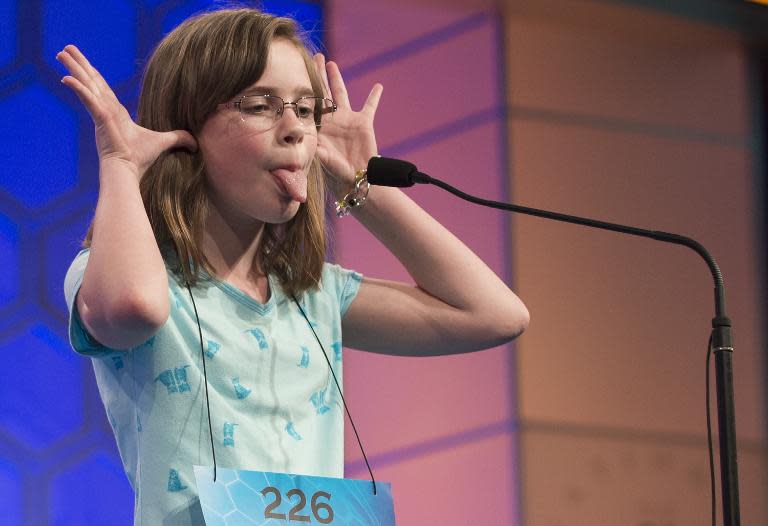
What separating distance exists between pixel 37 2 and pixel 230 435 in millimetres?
1441

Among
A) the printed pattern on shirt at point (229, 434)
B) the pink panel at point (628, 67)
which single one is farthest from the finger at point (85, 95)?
the pink panel at point (628, 67)

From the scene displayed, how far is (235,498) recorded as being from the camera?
1403 mm

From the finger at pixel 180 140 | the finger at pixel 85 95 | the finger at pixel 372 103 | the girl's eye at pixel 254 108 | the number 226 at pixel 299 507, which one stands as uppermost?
the finger at pixel 372 103

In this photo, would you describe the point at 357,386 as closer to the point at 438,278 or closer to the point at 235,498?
the point at 438,278

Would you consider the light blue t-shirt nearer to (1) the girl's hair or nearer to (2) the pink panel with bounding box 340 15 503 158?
(1) the girl's hair

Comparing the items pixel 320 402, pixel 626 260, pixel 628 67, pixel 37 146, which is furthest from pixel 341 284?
pixel 628 67

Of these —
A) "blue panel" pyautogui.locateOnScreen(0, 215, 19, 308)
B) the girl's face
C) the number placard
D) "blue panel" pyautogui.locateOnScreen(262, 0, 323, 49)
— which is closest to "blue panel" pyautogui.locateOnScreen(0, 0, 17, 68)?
"blue panel" pyautogui.locateOnScreen(0, 215, 19, 308)

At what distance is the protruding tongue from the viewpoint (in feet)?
5.41

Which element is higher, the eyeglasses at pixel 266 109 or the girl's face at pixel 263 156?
the eyeglasses at pixel 266 109

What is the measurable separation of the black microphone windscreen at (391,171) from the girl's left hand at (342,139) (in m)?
0.34

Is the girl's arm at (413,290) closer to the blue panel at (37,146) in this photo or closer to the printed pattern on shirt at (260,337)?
the printed pattern on shirt at (260,337)

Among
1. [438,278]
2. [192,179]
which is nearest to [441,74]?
[438,278]

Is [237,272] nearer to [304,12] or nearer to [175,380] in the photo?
[175,380]

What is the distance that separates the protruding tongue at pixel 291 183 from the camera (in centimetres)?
165
